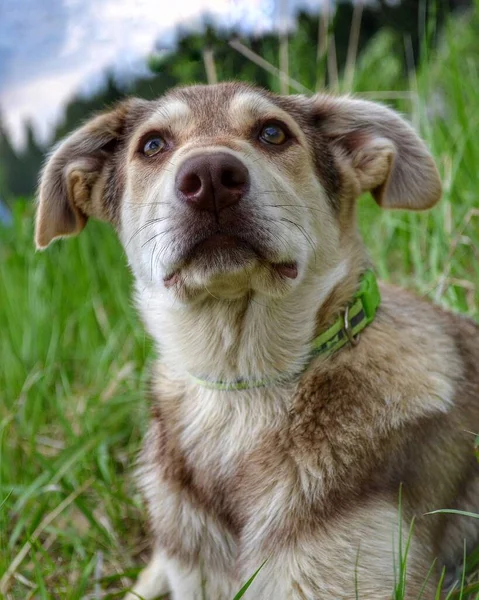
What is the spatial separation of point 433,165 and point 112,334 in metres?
2.25

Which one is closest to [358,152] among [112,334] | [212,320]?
[212,320]

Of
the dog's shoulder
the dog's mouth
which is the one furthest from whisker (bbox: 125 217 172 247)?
the dog's shoulder

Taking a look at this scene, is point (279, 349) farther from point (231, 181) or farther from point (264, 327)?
point (231, 181)

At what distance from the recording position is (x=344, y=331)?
2455mm

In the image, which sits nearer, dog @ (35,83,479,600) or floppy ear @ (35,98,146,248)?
dog @ (35,83,479,600)

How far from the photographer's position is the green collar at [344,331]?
2.45 metres

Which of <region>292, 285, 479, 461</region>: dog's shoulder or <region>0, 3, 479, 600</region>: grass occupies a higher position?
<region>292, 285, 479, 461</region>: dog's shoulder

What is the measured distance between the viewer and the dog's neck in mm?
2465

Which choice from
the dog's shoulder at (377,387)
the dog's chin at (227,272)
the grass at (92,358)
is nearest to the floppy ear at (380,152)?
the dog's shoulder at (377,387)

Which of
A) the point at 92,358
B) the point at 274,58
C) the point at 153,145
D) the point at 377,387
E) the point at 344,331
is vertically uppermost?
the point at 153,145

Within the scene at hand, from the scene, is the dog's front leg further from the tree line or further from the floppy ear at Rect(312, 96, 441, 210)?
the tree line

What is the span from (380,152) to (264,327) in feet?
2.51

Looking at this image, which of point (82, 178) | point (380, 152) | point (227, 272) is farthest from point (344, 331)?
point (82, 178)

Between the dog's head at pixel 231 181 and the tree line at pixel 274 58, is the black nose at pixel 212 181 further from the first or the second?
the tree line at pixel 274 58
